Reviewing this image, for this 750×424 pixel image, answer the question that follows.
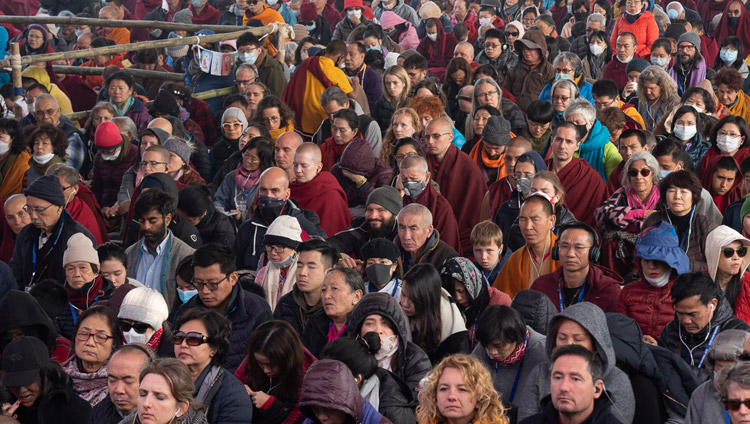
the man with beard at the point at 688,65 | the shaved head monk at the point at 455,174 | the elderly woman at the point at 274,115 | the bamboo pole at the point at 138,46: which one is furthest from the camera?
the man with beard at the point at 688,65

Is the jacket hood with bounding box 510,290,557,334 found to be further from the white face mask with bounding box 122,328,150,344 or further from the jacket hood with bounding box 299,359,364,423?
the white face mask with bounding box 122,328,150,344

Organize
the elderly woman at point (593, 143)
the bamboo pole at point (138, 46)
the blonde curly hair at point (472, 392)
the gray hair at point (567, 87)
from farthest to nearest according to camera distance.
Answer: the bamboo pole at point (138, 46) → the gray hair at point (567, 87) → the elderly woman at point (593, 143) → the blonde curly hair at point (472, 392)

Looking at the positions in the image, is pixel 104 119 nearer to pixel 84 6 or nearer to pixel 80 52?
pixel 80 52

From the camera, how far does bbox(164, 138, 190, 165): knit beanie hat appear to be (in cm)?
934

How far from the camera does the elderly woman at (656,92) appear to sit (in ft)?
35.2

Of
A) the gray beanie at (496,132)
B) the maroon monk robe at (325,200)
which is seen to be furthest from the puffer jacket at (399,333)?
the gray beanie at (496,132)

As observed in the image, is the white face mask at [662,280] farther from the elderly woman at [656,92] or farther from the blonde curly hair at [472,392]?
the elderly woman at [656,92]

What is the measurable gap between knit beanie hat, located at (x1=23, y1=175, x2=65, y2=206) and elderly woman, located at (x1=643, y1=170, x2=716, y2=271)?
3850mm

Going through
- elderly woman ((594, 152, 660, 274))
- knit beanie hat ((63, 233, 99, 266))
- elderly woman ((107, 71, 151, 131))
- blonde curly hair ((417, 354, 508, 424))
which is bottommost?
elderly woman ((107, 71, 151, 131))

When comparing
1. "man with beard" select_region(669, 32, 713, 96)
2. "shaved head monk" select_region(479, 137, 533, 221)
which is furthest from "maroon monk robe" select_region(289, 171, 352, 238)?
"man with beard" select_region(669, 32, 713, 96)

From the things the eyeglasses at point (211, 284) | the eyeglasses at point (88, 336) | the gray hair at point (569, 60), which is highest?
the eyeglasses at point (211, 284)

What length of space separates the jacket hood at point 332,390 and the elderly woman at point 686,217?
2.98 metres

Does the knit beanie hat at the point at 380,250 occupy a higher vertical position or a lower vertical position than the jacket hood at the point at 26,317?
higher

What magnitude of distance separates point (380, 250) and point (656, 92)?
15.6 feet
